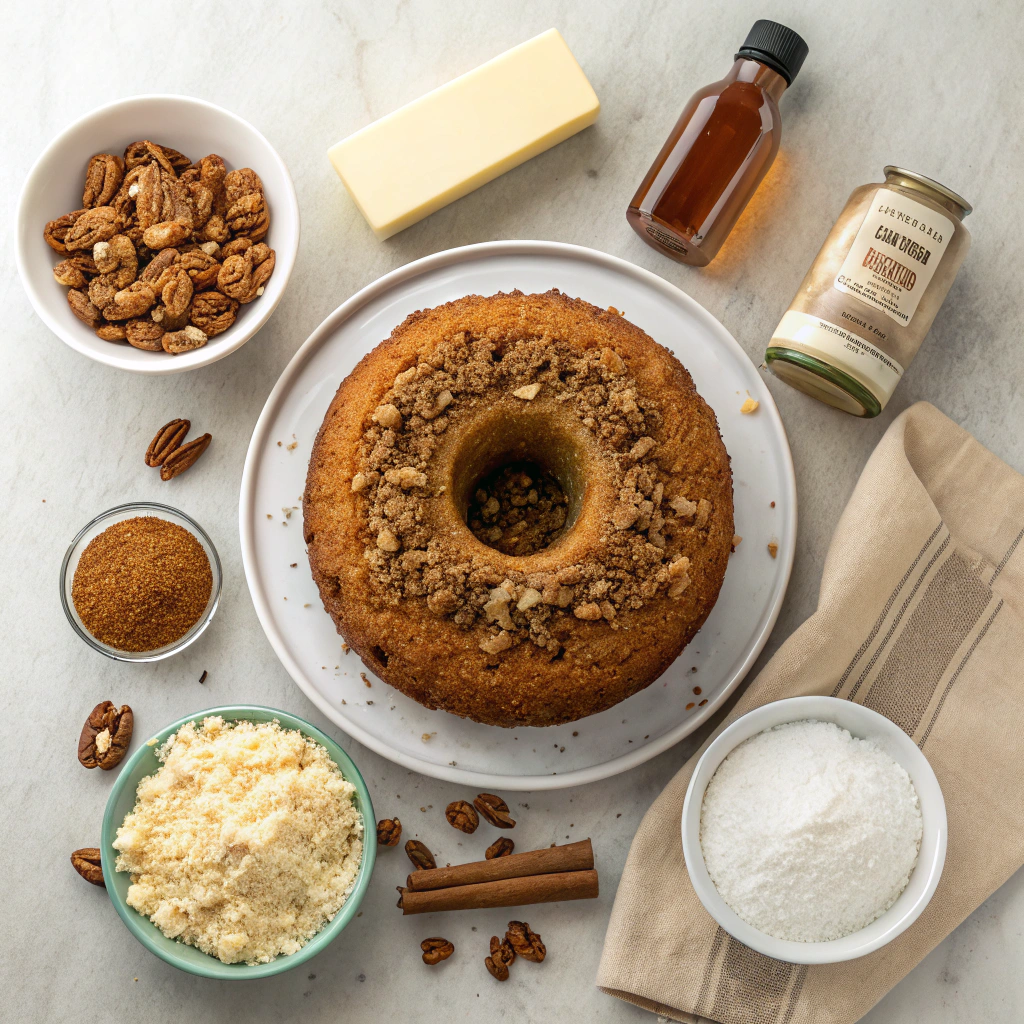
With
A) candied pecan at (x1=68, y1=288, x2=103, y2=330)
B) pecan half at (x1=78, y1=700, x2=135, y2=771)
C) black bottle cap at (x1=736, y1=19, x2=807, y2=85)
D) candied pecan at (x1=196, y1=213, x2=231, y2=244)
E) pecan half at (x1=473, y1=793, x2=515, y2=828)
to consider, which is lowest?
pecan half at (x1=78, y1=700, x2=135, y2=771)

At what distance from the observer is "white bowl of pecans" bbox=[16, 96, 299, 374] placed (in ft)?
5.82

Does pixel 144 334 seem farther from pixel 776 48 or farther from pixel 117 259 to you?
pixel 776 48

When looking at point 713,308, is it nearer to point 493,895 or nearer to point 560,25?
point 560,25

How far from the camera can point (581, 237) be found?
203 cm

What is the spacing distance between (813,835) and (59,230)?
6.70ft

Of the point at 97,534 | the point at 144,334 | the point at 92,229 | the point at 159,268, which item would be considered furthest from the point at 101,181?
the point at 97,534

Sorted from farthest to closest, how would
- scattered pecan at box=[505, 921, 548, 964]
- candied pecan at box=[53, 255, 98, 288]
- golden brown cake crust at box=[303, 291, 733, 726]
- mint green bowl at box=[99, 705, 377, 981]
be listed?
scattered pecan at box=[505, 921, 548, 964]
candied pecan at box=[53, 255, 98, 288]
mint green bowl at box=[99, 705, 377, 981]
golden brown cake crust at box=[303, 291, 733, 726]

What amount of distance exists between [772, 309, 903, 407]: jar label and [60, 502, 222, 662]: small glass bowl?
4.65 feet

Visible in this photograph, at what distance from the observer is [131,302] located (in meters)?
1.77

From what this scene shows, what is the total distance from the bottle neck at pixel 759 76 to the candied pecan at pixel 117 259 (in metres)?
1.42

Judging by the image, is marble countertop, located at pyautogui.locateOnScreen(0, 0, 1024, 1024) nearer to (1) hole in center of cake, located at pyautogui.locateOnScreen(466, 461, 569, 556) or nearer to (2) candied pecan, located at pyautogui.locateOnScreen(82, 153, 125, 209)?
(2) candied pecan, located at pyautogui.locateOnScreen(82, 153, 125, 209)

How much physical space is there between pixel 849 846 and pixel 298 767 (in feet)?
3.75

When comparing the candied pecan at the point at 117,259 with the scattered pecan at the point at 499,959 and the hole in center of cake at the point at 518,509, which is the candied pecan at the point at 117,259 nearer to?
the hole in center of cake at the point at 518,509

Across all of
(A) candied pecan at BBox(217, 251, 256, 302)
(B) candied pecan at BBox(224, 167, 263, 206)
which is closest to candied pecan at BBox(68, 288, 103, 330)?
(A) candied pecan at BBox(217, 251, 256, 302)
